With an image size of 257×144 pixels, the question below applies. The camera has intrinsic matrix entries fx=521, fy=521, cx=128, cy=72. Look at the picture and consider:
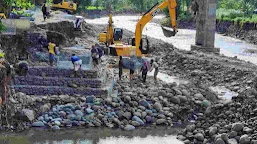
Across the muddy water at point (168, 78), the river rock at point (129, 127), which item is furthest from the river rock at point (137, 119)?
the muddy water at point (168, 78)

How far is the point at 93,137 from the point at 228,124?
20.3 feet

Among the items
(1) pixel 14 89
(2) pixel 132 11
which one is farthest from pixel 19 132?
(2) pixel 132 11

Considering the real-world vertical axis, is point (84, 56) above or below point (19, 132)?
above

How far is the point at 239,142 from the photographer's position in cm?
2105

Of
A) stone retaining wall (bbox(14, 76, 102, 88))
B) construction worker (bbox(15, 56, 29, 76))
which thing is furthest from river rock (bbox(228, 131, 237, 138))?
construction worker (bbox(15, 56, 29, 76))

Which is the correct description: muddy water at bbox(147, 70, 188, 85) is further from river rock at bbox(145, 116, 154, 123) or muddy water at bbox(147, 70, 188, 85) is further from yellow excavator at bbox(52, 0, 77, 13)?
yellow excavator at bbox(52, 0, 77, 13)

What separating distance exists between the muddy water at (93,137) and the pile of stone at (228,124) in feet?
3.72

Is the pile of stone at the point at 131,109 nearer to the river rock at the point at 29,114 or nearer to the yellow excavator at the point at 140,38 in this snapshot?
the river rock at the point at 29,114

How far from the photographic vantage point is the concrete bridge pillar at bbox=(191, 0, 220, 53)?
53.2 metres

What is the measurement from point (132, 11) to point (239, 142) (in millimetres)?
111981

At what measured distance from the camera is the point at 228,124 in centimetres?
2325

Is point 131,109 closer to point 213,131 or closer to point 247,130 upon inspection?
point 213,131

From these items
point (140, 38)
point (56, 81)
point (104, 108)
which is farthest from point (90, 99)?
point (140, 38)

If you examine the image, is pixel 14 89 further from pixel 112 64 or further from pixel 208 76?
pixel 208 76
